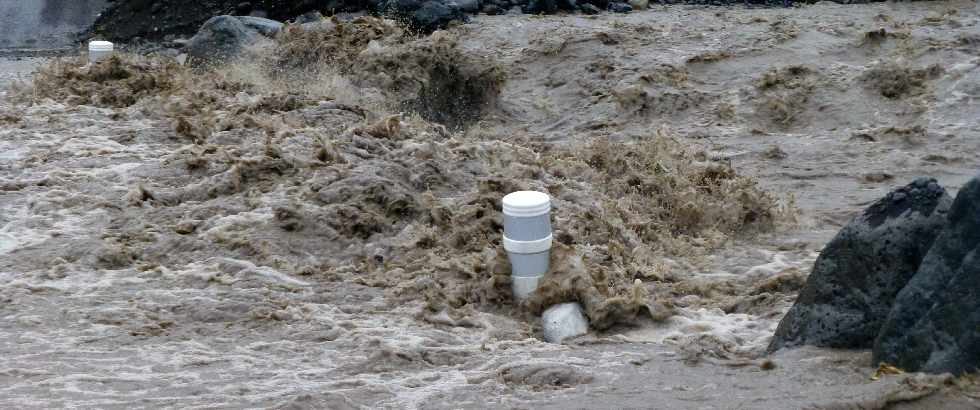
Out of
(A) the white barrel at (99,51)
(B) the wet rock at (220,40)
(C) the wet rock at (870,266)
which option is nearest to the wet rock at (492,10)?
(B) the wet rock at (220,40)

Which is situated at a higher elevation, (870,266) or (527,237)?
(870,266)

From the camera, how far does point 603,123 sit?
11.1 metres

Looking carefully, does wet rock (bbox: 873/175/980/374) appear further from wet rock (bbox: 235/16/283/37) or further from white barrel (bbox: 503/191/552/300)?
wet rock (bbox: 235/16/283/37)

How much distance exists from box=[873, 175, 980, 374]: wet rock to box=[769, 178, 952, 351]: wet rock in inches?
11.6

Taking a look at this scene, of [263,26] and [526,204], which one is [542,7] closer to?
[263,26]

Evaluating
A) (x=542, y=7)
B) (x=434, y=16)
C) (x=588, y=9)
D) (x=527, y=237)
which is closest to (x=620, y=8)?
(x=588, y=9)

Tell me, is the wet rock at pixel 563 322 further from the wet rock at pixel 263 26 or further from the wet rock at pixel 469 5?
the wet rock at pixel 469 5

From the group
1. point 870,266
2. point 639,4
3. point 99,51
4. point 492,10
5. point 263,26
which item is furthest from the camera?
point 639,4

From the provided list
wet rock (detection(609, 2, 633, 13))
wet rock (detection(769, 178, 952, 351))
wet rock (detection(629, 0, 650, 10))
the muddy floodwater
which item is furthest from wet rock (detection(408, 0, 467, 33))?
wet rock (detection(769, 178, 952, 351))

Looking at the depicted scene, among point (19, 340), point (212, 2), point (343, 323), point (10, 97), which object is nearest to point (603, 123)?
point (10, 97)

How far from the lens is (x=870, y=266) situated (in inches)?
162

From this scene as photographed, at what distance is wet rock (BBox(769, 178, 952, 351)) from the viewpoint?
4020 mm

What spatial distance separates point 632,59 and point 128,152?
584cm

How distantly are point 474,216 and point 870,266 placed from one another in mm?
2914
